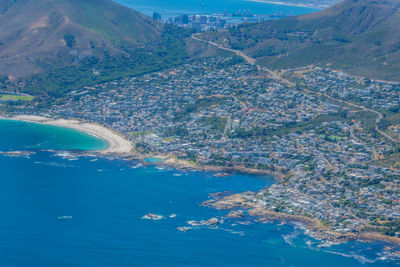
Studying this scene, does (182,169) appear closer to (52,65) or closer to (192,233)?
(192,233)

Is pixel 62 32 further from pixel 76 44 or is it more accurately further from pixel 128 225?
pixel 128 225

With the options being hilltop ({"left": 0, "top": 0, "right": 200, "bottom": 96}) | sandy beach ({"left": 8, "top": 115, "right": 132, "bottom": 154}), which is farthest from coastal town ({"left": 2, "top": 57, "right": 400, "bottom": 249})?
hilltop ({"left": 0, "top": 0, "right": 200, "bottom": 96})

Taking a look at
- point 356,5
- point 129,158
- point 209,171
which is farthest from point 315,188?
point 356,5

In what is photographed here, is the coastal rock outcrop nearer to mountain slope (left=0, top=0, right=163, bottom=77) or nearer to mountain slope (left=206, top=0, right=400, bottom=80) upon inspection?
mountain slope (left=206, top=0, right=400, bottom=80)

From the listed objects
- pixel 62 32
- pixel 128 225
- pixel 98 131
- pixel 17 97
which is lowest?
pixel 128 225

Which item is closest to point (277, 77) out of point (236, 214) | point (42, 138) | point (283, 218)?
point (42, 138)

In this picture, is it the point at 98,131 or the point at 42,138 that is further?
the point at 98,131

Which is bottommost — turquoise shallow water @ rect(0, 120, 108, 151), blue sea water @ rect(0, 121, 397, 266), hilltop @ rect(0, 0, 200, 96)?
blue sea water @ rect(0, 121, 397, 266)
